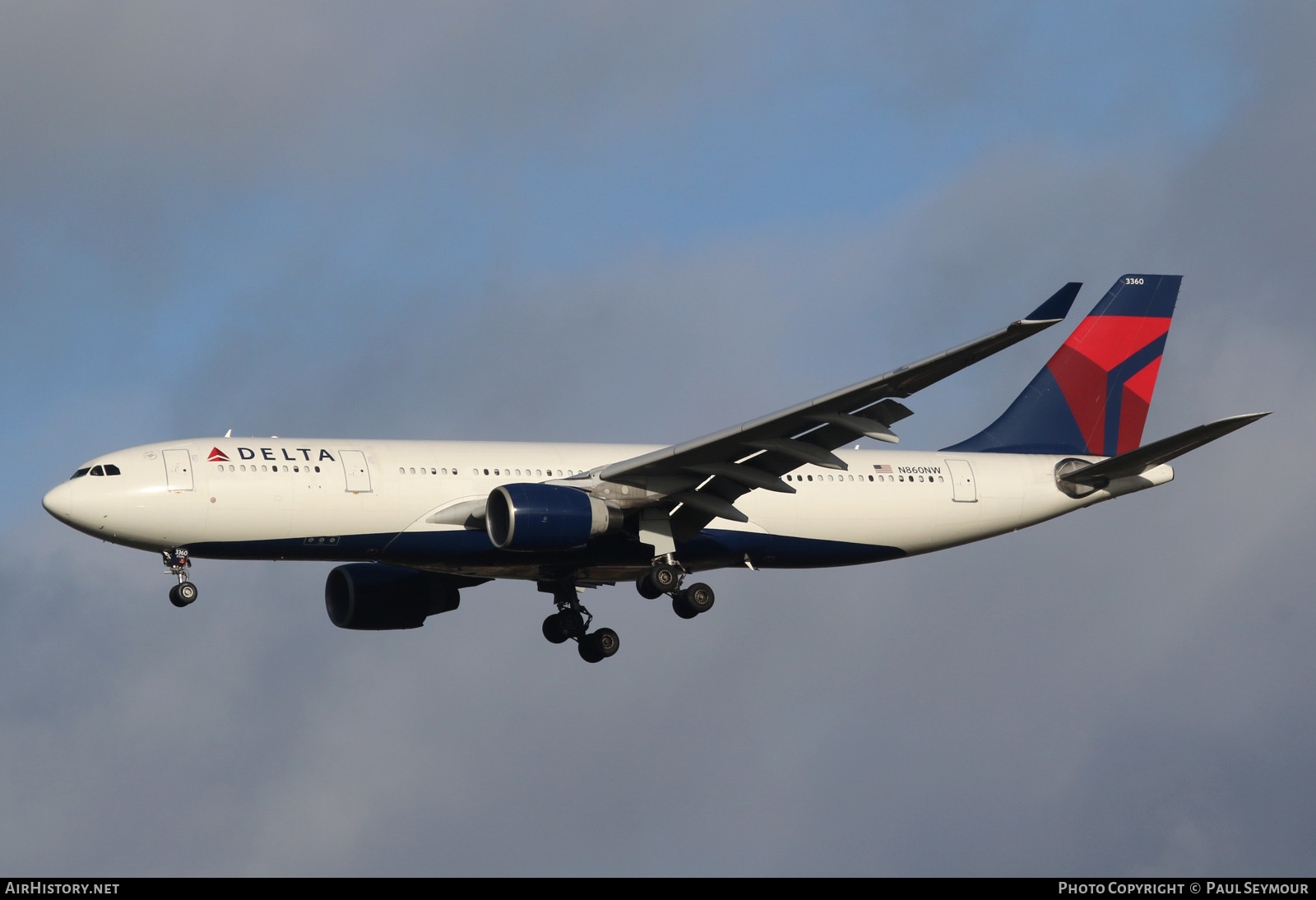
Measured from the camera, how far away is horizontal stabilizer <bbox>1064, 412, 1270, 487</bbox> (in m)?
39.8

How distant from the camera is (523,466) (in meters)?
44.2

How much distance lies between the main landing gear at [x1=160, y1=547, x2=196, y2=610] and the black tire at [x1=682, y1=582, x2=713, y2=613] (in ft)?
39.6

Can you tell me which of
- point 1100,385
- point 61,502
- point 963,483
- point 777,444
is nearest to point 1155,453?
point 963,483

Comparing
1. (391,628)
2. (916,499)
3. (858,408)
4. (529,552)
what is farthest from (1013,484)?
(391,628)

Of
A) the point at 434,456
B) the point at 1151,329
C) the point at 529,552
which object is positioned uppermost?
the point at 1151,329

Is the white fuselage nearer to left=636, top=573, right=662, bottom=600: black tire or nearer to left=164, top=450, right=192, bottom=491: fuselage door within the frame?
left=164, top=450, right=192, bottom=491: fuselage door

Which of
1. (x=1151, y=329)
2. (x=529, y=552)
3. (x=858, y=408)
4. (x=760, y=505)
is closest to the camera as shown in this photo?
(x=858, y=408)

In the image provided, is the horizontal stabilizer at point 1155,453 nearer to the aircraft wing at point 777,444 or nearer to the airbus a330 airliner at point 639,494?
the airbus a330 airliner at point 639,494

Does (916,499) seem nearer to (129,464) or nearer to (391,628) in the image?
(391,628)

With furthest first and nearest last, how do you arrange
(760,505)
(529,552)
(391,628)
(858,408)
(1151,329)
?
(1151,329) → (391,628) → (760,505) → (529,552) → (858,408)

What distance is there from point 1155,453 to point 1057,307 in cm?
1250

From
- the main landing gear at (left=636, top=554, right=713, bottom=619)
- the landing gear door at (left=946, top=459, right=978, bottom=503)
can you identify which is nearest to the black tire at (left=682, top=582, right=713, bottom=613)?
the main landing gear at (left=636, top=554, right=713, bottom=619)

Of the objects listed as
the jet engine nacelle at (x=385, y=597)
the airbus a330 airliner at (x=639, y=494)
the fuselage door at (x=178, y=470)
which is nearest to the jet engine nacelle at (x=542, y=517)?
the airbus a330 airliner at (x=639, y=494)

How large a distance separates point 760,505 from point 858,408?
7451mm
